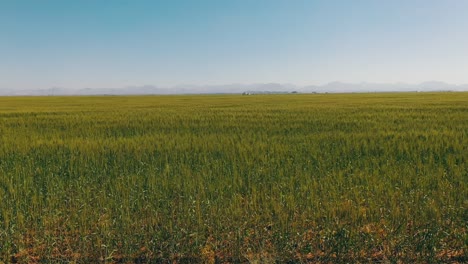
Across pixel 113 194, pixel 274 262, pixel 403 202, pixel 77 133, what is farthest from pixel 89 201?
pixel 77 133

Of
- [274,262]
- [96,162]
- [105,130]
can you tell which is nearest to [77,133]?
[105,130]

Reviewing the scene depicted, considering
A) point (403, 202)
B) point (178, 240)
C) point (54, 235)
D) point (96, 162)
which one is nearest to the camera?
point (178, 240)

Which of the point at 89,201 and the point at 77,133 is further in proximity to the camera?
the point at 77,133

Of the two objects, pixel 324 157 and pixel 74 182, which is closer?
pixel 74 182

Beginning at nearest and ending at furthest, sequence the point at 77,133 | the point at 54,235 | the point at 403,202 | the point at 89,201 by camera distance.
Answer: the point at 54,235, the point at 403,202, the point at 89,201, the point at 77,133

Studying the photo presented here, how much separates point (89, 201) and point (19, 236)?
4.16ft

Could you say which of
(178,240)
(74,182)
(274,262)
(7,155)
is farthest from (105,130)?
(274,262)

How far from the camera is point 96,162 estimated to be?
8.00m

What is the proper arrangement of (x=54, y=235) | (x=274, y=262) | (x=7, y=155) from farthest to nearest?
(x=7, y=155), (x=54, y=235), (x=274, y=262)

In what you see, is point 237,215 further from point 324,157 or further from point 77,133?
point 77,133

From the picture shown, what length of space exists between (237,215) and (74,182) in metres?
3.66

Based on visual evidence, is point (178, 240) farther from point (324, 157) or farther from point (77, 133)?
point (77, 133)

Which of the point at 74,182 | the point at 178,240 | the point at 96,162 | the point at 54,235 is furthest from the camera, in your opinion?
the point at 96,162

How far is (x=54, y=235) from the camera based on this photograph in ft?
14.6
